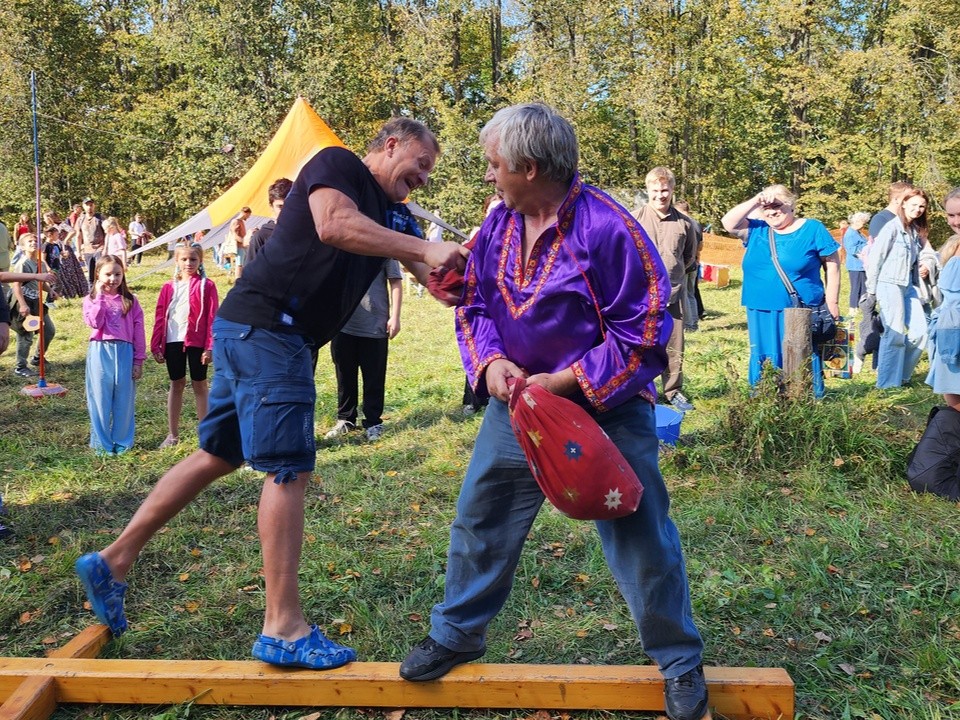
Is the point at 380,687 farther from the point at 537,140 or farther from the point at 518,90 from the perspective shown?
the point at 518,90

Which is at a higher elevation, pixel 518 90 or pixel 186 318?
pixel 518 90

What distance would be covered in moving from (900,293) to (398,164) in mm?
6684

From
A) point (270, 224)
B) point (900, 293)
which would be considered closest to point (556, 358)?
point (270, 224)

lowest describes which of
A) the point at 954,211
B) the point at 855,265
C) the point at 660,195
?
the point at 855,265

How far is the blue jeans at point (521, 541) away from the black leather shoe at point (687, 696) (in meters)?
0.03

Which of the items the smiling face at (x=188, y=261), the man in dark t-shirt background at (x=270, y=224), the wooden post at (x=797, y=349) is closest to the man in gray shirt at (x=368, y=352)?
the man in dark t-shirt background at (x=270, y=224)

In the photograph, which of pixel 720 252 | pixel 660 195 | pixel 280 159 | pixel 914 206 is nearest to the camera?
pixel 660 195

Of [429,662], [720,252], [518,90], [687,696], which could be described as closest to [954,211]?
[687,696]


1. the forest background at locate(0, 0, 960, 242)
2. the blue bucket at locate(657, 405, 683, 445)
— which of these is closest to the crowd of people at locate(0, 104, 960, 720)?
the blue bucket at locate(657, 405, 683, 445)

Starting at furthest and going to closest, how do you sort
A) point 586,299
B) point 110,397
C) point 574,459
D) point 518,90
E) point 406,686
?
point 518,90 < point 110,397 < point 406,686 < point 586,299 < point 574,459

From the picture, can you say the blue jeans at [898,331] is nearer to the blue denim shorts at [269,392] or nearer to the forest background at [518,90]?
the blue denim shorts at [269,392]

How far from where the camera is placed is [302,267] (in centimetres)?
316

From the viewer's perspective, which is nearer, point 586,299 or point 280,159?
point 586,299

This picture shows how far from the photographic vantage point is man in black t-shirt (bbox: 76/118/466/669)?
305cm
